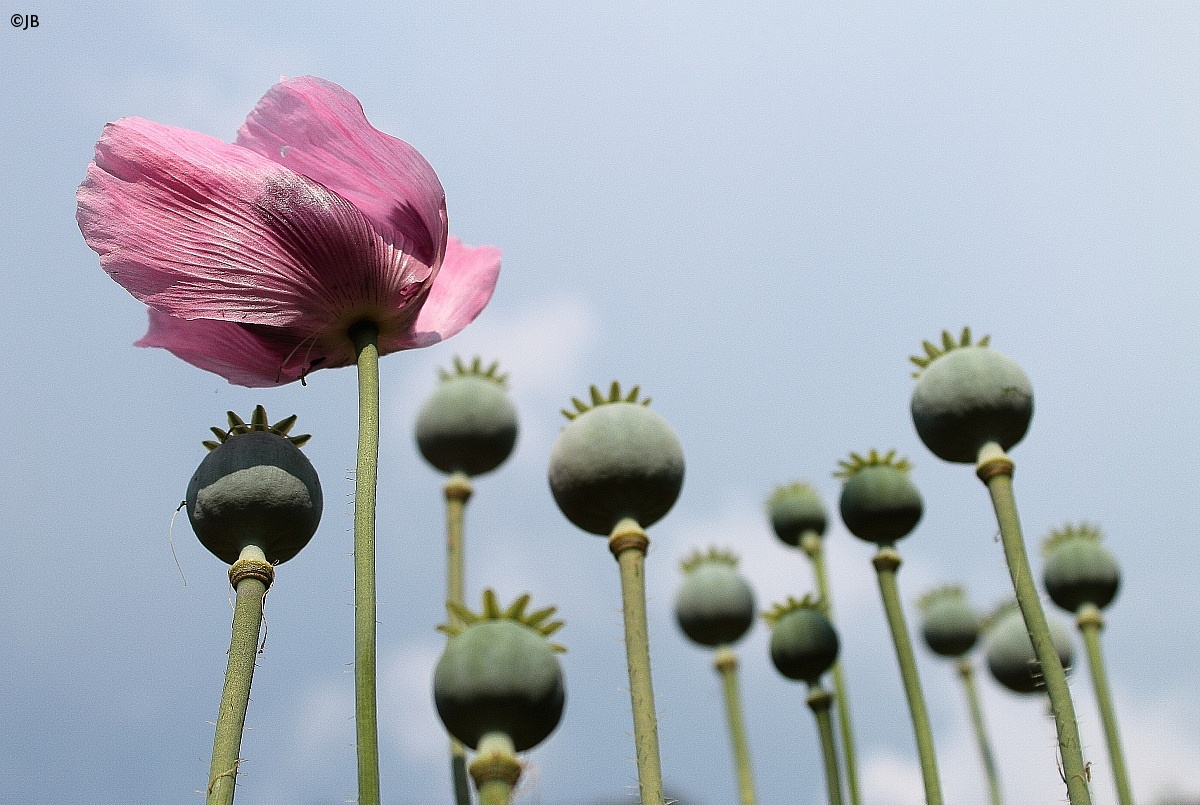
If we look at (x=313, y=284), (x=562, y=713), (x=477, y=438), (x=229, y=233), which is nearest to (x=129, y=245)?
(x=229, y=233)

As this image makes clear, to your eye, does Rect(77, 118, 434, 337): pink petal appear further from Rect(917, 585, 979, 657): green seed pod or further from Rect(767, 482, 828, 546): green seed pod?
Rect(917, 585, 979, 657): green seed pod

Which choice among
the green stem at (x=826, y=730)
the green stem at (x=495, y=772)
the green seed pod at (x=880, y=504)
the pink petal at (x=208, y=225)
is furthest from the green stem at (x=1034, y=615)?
the pink petal at (x=208, y=225)

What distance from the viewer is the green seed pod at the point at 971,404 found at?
2.64 metres

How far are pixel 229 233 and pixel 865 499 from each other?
1.54 m

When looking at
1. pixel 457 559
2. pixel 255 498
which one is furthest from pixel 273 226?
pixel 457 559

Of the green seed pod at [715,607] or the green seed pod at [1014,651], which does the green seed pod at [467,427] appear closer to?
the green seed pod at [715,607]

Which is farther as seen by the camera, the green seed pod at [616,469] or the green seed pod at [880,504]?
the green seed pod at [880,504]

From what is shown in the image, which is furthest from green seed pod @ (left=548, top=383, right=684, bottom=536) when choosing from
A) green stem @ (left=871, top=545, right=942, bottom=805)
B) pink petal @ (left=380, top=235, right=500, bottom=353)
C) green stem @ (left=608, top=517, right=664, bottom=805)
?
green stem @ (left=871, top=545, right=942, bottom=805)

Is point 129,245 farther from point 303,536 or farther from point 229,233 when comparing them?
point 303,536

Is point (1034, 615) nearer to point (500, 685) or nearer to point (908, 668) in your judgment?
point (908, 668)

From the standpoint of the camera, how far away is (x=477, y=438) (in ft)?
11.2

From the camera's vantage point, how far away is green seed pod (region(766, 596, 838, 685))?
304 cm

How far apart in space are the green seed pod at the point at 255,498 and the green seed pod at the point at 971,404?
125 centimetres

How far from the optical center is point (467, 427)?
3.43 meters
